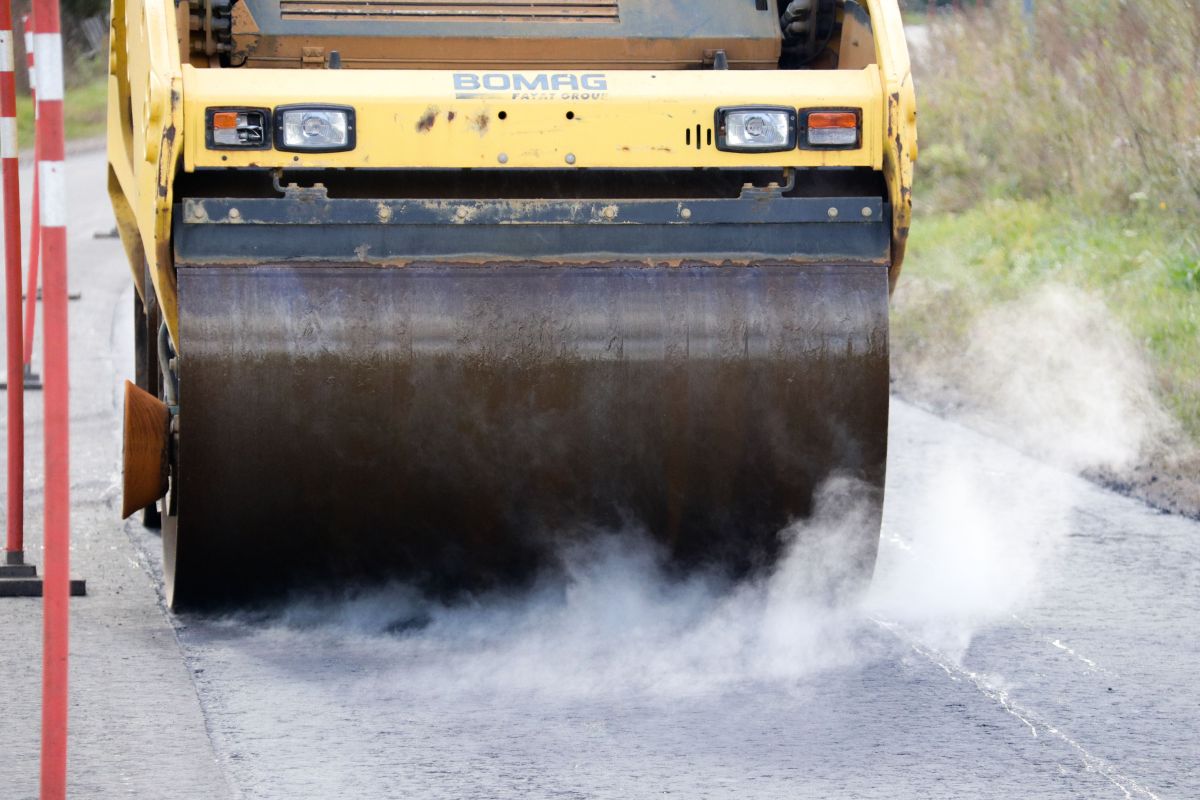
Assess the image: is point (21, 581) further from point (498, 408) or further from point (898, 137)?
point (898, 137)

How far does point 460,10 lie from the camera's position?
714cm

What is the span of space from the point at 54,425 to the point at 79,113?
37.4 m

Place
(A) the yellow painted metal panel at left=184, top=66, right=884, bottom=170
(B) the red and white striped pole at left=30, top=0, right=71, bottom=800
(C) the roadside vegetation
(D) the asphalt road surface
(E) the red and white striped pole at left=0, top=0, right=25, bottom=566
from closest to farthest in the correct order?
(B) the red and white striped pole at left=30, top=0, right=71, bottom=800, (D) the asphalt road surface, (A) the yellow painted metal panel at left=184, top=66, right=884, bottom=170, (E) the red and white striped pole at left=0, top=0, right=25, bottom=566, (C) the roadside vegetation

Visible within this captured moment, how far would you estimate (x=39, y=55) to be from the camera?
13.8ft

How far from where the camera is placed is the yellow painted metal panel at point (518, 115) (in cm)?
590

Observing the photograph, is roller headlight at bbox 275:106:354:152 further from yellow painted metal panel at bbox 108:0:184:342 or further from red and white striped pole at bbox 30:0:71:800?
red and white striped pole at bbox 30:0:71:800

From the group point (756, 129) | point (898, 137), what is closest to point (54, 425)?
point (756, 129)

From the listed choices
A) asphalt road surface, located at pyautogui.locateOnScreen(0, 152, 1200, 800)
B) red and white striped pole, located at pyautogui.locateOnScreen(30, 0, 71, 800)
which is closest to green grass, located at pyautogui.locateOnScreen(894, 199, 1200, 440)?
asphalt road surface, located at pyautogui.locateOnScreen(0, 152, 1200, 800)

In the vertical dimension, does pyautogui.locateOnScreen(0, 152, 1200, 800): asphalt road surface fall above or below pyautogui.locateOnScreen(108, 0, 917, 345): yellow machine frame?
below

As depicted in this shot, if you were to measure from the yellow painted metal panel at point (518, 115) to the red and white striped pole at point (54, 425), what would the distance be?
1587 mm

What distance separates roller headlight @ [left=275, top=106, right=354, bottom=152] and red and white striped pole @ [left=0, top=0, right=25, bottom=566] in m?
1.33

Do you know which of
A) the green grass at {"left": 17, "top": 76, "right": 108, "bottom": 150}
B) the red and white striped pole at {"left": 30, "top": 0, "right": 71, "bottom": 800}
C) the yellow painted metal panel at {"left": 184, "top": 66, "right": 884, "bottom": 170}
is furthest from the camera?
the green grass at {"left": 17, "top": 76, "right": 108, "bottom": 150}

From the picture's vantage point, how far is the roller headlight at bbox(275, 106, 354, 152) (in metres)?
5.87

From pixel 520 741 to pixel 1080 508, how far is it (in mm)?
3944
